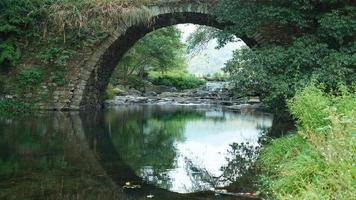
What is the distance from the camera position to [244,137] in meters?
11.5

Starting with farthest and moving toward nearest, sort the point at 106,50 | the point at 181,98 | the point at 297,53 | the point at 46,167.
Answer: the point at 181,98 < the point at 106,50 < the point at 297,53 < the point at 46,167

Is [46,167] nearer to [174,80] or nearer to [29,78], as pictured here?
[29,78]

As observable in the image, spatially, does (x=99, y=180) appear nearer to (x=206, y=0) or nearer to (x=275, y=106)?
(x=275, y=106)

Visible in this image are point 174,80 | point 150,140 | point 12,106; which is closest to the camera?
point 150,140

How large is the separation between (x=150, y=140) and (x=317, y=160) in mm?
6182

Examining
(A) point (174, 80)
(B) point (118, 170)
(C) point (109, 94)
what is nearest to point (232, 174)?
(B) point (118, 170)

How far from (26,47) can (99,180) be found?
12.5 m

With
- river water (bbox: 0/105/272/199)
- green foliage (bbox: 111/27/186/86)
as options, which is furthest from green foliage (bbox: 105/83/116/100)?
river water (bbox: 0/105/272/199)

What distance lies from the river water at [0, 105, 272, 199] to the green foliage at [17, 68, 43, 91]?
257cm

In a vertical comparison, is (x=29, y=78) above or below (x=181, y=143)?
above

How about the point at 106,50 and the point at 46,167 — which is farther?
the point at 106,50

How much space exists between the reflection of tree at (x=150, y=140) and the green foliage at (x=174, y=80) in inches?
589

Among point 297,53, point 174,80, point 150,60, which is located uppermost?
point 150,60

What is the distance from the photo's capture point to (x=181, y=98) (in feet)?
88.3
